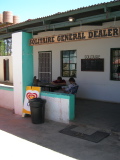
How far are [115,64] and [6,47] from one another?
12714 mm

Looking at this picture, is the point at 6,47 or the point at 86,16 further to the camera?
the point at 6,47

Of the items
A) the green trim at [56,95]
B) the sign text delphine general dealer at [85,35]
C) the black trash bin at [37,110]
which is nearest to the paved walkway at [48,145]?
the black trash bin at [37,110]

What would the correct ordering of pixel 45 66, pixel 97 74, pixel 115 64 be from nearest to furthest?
pixel 115 64
pixel 97 74
pixel 45 66

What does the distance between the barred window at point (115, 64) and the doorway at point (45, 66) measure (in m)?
3.77

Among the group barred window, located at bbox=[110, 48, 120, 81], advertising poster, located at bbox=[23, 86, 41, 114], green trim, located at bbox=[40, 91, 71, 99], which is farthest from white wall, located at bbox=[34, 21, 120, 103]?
advertising poster, located at bbox=[23, 86, 41, 114]

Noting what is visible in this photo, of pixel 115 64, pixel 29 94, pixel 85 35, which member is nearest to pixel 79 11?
pixel 85 35

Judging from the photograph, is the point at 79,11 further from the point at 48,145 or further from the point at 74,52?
the point at 74,52

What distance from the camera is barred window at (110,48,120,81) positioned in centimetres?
913

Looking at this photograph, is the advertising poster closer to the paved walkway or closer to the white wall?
the paved walkway

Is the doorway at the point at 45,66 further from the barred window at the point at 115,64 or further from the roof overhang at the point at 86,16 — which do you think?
the barred window at the point at 115,64

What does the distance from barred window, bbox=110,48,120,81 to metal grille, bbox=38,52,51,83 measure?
3.87m

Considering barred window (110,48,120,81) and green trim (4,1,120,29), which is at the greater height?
green trim (4,1,120,29)

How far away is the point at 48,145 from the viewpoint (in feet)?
17.0

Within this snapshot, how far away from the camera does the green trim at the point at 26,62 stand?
7.80m
